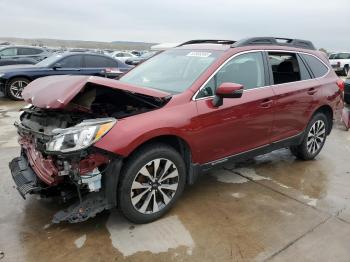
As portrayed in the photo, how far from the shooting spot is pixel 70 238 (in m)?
3.13

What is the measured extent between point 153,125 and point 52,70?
7.67m

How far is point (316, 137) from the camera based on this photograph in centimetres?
536

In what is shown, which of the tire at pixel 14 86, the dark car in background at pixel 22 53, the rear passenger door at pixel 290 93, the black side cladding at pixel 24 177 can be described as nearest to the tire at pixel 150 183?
the black side cladding at pixel 24 177

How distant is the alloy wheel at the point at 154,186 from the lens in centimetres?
322

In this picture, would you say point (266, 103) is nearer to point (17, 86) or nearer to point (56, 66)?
point (56, 66)

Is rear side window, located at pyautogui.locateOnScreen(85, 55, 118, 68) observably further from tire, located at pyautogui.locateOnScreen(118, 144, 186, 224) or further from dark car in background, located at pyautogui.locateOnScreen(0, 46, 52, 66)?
tire, located at pyautogui.locateOnScreen(118, 144, 186, 224)

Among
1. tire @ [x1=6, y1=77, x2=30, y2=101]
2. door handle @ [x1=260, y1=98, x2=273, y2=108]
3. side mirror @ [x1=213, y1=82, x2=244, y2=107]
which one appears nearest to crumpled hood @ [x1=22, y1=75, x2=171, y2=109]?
side mirror @ [x1=213, y1=82, x2=244, y2=107]

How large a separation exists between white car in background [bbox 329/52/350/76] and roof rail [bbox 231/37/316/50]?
18.8 meters

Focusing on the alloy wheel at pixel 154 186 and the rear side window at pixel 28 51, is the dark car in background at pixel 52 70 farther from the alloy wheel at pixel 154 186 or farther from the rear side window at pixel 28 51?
the alloy wheel at pixel 154 186

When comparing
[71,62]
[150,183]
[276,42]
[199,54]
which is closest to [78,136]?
[150,183]

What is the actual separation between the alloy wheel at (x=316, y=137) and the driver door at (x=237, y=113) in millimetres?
1135

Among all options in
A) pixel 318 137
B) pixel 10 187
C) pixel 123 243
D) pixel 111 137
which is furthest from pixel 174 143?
pixel 318 137

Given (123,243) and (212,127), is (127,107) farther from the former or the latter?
(123,243)

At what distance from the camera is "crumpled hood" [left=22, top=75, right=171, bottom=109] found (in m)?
3.00
